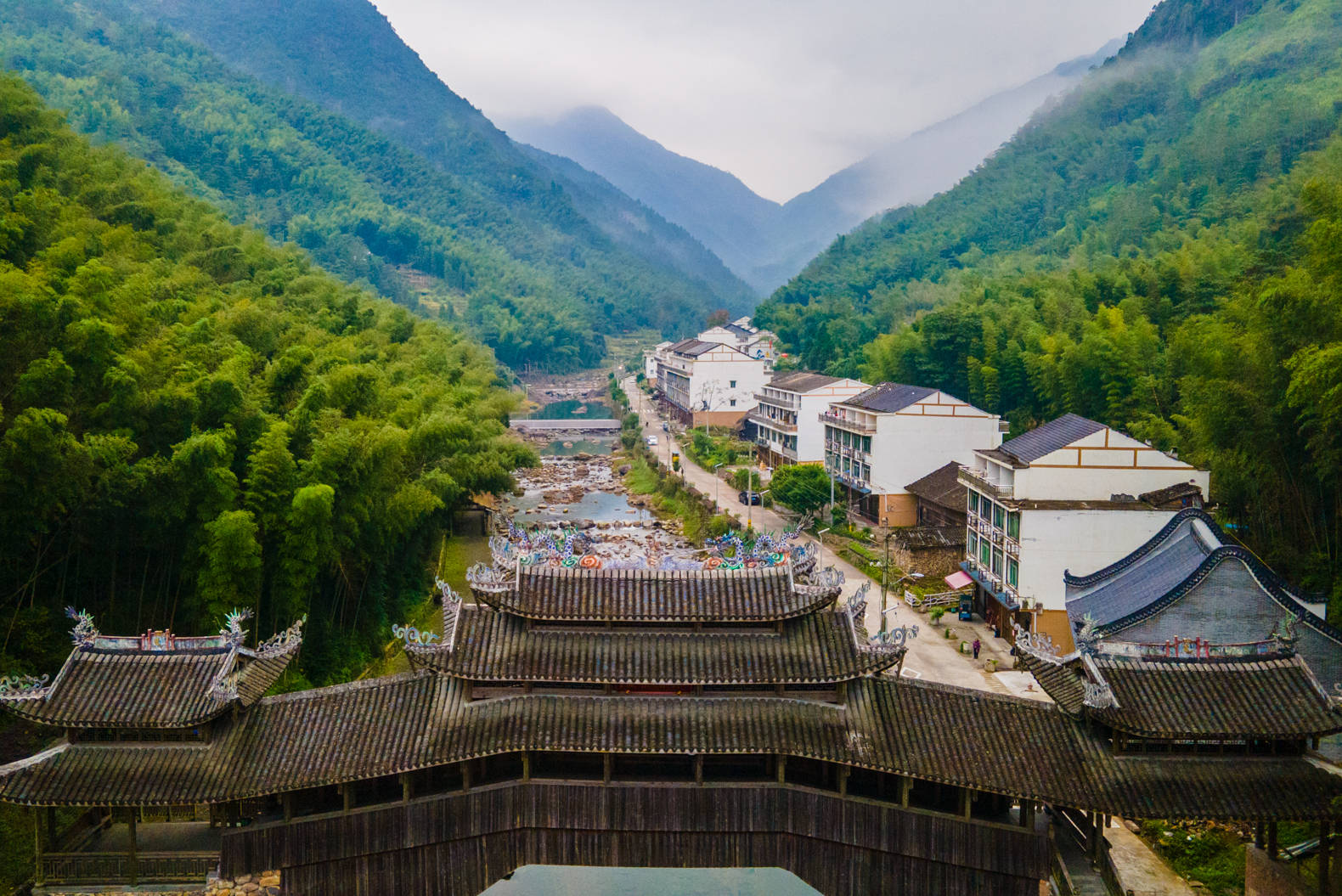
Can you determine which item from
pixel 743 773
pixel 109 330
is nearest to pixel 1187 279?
pixel 743 773

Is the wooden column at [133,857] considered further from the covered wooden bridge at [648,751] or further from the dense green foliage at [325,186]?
the dense green foliage at [325,186]

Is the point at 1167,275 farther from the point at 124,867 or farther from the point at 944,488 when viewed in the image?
the point at 124,867

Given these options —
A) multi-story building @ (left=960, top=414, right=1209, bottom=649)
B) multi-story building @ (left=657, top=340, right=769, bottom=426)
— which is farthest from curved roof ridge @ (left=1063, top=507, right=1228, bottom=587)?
multi-story building @ (left=657, top=340, right=769, bottom=426)

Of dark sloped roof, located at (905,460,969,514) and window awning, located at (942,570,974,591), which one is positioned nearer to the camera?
window awning, located at (942,570,974,591)

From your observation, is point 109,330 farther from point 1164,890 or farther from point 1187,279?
point 1187,279

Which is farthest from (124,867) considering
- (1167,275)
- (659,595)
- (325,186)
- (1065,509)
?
(325,186)

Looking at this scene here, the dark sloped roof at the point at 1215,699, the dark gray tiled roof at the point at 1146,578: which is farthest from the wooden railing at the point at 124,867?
the dark gray tiled roof at the point at 1146,578

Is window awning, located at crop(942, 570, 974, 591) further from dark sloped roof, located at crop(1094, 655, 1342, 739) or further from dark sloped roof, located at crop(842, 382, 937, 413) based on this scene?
dark sloped roof, located at crop(1094, 655, 1342, 739)
